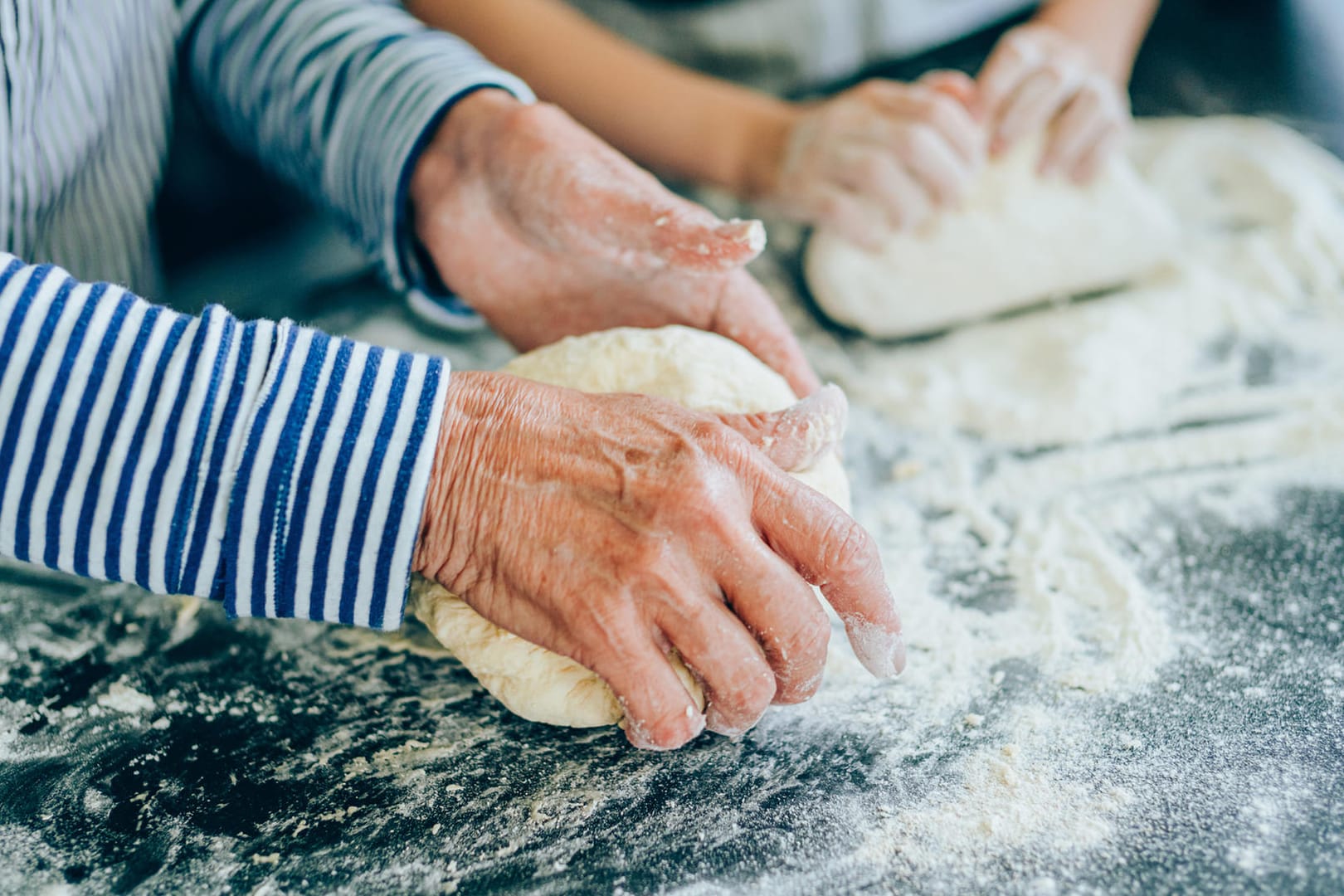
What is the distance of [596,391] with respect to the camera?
1008 millimetres

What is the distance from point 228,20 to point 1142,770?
4.57ft

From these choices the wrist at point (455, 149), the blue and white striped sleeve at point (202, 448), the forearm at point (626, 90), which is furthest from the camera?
the forearm at point (626, 90)

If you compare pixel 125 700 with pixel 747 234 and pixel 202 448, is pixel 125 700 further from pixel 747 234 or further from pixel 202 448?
pixel 747 234

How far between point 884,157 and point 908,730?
2.98 feet

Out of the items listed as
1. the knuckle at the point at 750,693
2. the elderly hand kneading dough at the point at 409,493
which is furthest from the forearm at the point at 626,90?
the knuckle at the point at 750,693

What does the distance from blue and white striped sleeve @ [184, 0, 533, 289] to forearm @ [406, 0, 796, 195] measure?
1.00ft

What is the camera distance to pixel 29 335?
73 cm

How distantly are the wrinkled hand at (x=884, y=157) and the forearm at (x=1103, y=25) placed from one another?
369mm

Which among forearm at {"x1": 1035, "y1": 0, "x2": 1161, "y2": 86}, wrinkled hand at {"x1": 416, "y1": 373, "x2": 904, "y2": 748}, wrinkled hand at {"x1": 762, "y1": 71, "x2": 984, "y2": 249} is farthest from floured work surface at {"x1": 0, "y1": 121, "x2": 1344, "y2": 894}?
forearm at {"x1": 1035, "y1": 0, "x2": 1161, "y2": 86}

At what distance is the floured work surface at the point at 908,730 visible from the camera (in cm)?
80

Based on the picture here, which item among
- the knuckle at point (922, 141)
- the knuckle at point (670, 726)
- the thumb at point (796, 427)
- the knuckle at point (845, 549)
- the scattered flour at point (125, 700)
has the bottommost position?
the scattered flour at point (125, 700)

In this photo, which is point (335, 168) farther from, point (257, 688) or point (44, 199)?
point (257, 688)

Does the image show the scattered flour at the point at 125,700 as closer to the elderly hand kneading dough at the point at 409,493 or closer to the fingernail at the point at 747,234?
the elderly hand kneading dough at the point at 409,493

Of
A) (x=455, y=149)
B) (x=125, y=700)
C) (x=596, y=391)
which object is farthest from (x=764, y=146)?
(x=125, y=700)
